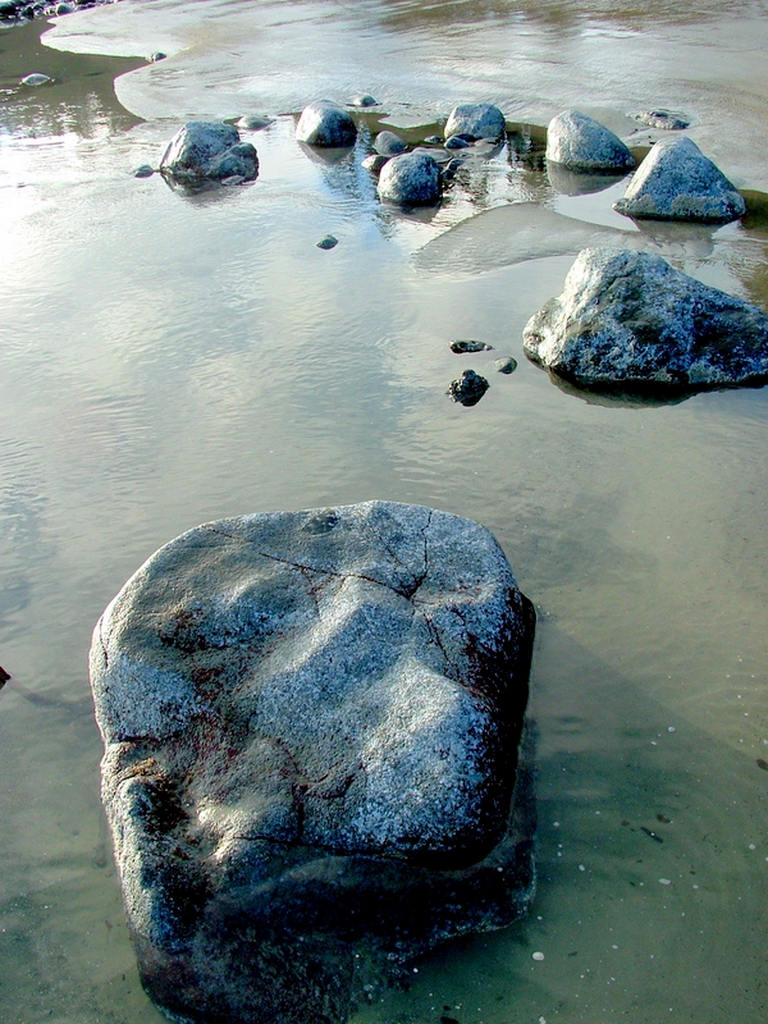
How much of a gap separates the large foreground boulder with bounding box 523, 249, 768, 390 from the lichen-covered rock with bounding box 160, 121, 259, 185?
7.34m

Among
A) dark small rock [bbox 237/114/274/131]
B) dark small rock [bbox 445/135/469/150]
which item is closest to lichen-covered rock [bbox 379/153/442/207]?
dark small rock [bbox 445/135/469/150]

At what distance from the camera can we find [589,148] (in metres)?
11.1

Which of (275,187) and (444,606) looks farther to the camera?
(275,187)

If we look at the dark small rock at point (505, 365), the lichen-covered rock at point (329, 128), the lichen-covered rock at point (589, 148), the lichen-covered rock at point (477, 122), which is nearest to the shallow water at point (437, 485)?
the dark small rock at point (505, 365)

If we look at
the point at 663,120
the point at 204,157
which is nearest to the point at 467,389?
the point at 204,157

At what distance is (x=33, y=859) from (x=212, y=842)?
2.99 feet

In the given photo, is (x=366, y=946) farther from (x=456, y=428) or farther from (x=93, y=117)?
(x=93, y=117)

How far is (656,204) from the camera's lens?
941 centimetres

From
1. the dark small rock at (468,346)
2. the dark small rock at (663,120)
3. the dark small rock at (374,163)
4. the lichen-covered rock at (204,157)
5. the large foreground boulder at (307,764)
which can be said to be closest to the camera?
the large foreground boulder at (307,764)

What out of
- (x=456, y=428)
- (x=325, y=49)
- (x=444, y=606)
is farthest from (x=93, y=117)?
(x=444, y=606)

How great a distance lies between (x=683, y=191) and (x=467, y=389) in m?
4.83

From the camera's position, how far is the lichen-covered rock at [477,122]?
12820 mm

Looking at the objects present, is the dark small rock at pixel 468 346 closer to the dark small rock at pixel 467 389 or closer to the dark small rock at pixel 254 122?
the dark small rock at pixel 467 389

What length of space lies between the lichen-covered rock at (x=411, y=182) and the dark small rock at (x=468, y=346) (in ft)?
14.0
